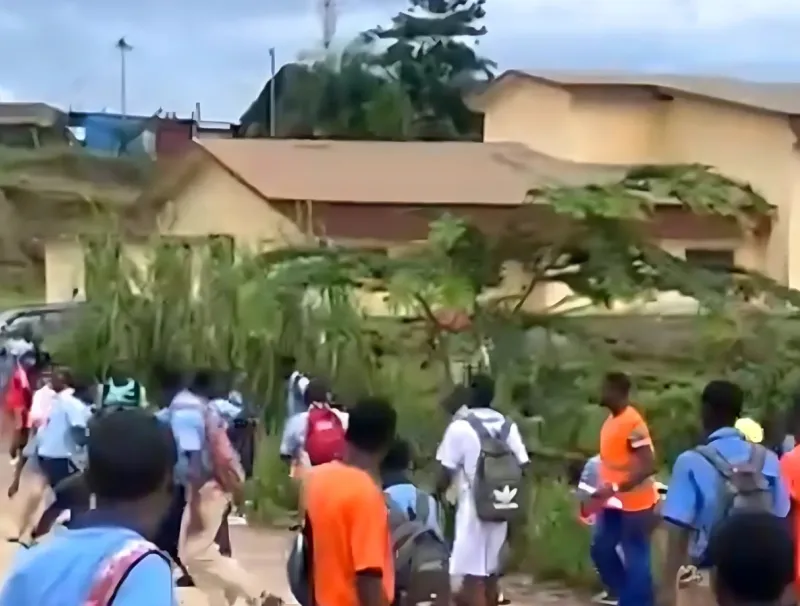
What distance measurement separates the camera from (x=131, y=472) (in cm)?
377

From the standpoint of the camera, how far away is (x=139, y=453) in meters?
3.78

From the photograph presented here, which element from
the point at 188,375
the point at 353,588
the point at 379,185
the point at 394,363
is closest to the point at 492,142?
the point at 379,185

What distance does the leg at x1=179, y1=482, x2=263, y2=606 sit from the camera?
32.7ft

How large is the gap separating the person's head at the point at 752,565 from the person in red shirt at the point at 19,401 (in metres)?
13.9

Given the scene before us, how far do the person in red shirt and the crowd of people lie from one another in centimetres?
519

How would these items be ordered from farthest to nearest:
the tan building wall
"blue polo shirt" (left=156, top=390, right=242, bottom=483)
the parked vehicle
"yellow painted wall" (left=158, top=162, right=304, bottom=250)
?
"yellow painted wall" (left=158, top=162, right=304, bottom=250), the tan building wall, the parked vehicle, "blue polo shirt" (left=156, top=390, right=242, bottom=483)

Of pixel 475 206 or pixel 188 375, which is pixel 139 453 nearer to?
pixel 188 375

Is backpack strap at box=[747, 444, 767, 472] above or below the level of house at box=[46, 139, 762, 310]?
below

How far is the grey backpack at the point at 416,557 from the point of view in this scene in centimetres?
683

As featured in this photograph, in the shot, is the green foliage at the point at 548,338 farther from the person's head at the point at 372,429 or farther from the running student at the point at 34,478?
the person's head at the point at 372,429

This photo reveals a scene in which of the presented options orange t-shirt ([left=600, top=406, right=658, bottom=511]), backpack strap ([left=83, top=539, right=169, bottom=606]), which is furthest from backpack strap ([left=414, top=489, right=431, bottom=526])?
backpack strap ([left=83, top=539, right=169, bottom=606])

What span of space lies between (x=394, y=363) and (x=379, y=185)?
533 inches

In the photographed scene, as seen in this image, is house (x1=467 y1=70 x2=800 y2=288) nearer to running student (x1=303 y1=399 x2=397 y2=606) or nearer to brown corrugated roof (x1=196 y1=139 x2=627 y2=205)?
brown corrugated roof (x1=196 y1=139 x2=627 y2=205)

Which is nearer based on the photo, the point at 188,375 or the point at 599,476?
the point at 599,476
